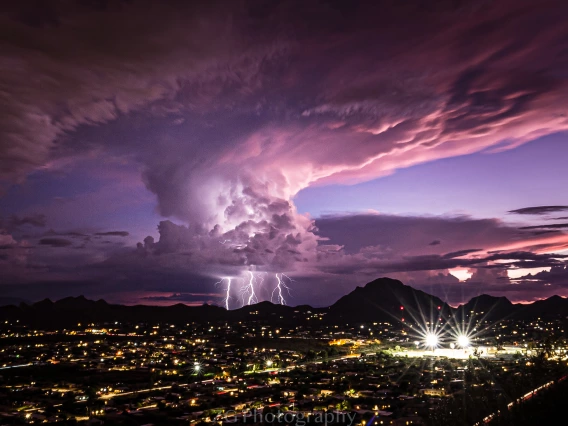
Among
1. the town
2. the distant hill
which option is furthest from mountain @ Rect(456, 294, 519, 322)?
the town

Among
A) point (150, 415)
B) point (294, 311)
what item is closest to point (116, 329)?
point (294, 311)

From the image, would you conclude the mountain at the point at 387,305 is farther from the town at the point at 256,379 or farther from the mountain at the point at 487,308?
the town at the point at 256,379

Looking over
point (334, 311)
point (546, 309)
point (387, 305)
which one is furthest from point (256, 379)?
point (546, 309)

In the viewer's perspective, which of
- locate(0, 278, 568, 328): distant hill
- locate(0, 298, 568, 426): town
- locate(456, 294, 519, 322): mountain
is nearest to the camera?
locate(0, 298, 568, 426): town

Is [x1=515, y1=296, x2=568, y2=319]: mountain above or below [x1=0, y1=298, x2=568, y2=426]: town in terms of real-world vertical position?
above

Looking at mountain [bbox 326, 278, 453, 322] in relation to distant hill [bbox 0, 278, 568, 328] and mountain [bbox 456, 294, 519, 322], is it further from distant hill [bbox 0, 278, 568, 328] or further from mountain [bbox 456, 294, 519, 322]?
mountain [bbox 456, 294, 519, 322]

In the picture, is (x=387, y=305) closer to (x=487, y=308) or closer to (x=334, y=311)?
(x=334, y=311)

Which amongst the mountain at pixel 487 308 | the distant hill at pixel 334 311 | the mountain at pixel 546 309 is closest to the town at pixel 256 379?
the distant hill at pixel 334 311
